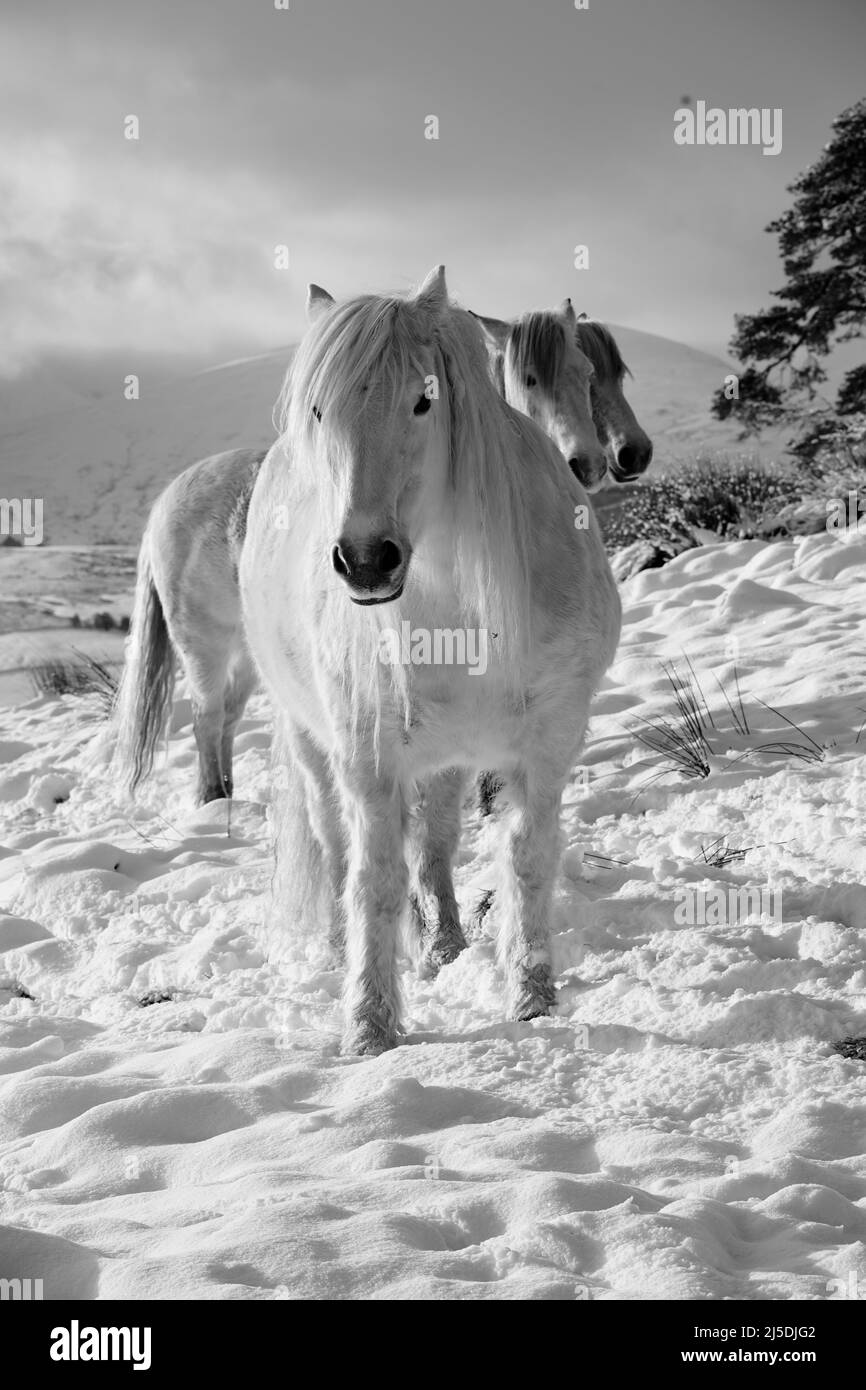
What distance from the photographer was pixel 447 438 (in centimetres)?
271

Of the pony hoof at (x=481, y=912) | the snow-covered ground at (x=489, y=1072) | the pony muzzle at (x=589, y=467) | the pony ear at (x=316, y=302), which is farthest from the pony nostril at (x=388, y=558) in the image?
the pony muzzle at (x=589, y=467)

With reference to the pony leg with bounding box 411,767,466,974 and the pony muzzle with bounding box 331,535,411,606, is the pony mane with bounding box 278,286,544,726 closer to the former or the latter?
the pony muzzle with bounding box 331,535,411,606

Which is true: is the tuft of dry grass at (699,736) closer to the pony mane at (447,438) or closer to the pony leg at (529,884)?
the pony leg at (529,884)

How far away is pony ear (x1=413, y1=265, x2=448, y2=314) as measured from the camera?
2.70 metres

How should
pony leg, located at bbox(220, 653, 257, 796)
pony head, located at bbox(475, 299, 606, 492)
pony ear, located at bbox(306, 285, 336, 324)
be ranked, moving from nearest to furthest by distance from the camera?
pony ear, located at bbox(306, 285, 336, 324), pony head, located at bbox(475, 299, 606, 492), pony leg, located at bbox(220, 653, 257, 796)

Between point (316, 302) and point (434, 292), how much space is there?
1.12 feet

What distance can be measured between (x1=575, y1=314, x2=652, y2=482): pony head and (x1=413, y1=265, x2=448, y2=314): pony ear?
2.45 meters

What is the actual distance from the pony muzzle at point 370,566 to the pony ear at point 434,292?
659 mm

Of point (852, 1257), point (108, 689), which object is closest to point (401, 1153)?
point (852, 1257)

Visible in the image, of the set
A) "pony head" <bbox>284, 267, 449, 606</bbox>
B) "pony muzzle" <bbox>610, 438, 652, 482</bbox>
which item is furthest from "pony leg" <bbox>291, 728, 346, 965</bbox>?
"pony muzzle" <bbox>610, 438, 652, 482</bbox>

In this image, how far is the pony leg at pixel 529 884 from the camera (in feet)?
10.1

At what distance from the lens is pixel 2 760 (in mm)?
7648
